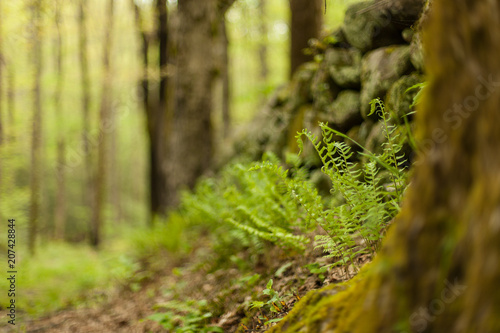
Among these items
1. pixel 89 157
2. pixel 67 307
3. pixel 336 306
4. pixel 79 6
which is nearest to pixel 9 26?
pixel 79 6

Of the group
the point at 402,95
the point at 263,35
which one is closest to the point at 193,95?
the point at 402,95

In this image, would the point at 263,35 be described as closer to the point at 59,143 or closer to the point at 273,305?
the point at 59,143

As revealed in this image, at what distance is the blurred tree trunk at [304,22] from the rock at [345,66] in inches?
78.8

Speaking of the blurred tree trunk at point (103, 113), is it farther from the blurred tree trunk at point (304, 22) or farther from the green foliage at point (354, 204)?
the green foliage at point (354, 204)

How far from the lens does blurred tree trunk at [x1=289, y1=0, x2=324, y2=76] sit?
19.7 feet

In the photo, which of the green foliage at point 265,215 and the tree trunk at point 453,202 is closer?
the tree trunk at point 453,202

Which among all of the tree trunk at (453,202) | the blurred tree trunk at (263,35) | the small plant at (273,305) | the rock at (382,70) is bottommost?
the small plant at (273,305)

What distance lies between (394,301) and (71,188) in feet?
119

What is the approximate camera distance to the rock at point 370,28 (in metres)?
3.40

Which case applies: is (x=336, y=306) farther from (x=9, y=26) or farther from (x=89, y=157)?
(x=89, y=157)

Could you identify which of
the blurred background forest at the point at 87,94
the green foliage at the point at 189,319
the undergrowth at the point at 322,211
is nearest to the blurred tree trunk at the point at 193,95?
the blurred background forest at the point at 87,94

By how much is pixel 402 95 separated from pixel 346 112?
39.3 inches

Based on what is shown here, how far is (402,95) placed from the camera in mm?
2701

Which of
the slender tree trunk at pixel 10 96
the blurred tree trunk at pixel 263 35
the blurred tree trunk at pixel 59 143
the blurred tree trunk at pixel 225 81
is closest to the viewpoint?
the slender tree trunk at pixel 10 96
